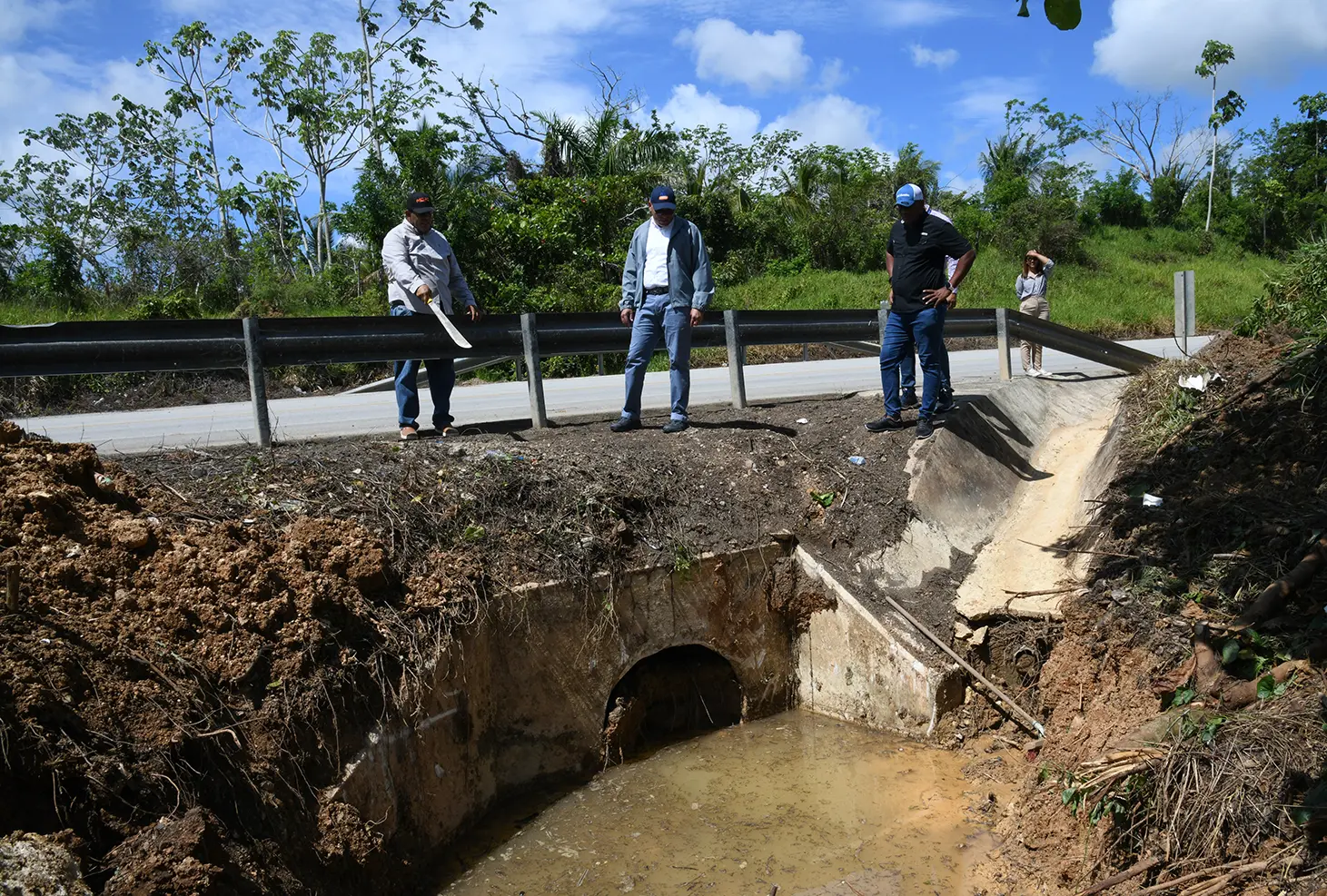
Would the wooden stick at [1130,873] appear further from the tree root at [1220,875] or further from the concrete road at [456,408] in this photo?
the concrete road at [456,408]

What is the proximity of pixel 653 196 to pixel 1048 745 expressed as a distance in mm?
4654

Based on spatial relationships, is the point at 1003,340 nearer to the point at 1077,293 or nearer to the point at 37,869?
the point at 37,869

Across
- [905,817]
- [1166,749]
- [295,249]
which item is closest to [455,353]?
[905,817]

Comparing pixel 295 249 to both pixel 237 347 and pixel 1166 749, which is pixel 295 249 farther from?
pixel 1166 749

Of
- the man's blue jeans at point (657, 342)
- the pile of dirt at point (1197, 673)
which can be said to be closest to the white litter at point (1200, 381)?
the pile of dirt at point (1197, 673)

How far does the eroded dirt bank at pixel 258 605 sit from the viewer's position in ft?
12.3

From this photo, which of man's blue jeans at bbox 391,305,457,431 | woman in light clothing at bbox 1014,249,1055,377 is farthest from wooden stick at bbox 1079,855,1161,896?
woman in light clothing at bbox 1014,249,1055,377

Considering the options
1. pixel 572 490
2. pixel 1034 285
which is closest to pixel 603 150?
pixel 1034 285

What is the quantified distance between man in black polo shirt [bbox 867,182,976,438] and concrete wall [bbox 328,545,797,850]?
2161 mm

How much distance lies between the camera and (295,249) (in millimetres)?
27359

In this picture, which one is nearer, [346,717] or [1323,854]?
[1323,854]

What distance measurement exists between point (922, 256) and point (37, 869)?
21.9ft

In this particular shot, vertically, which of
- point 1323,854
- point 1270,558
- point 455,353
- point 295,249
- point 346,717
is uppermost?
point 295,249

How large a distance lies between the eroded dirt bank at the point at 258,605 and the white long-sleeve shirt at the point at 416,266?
4.08ft
